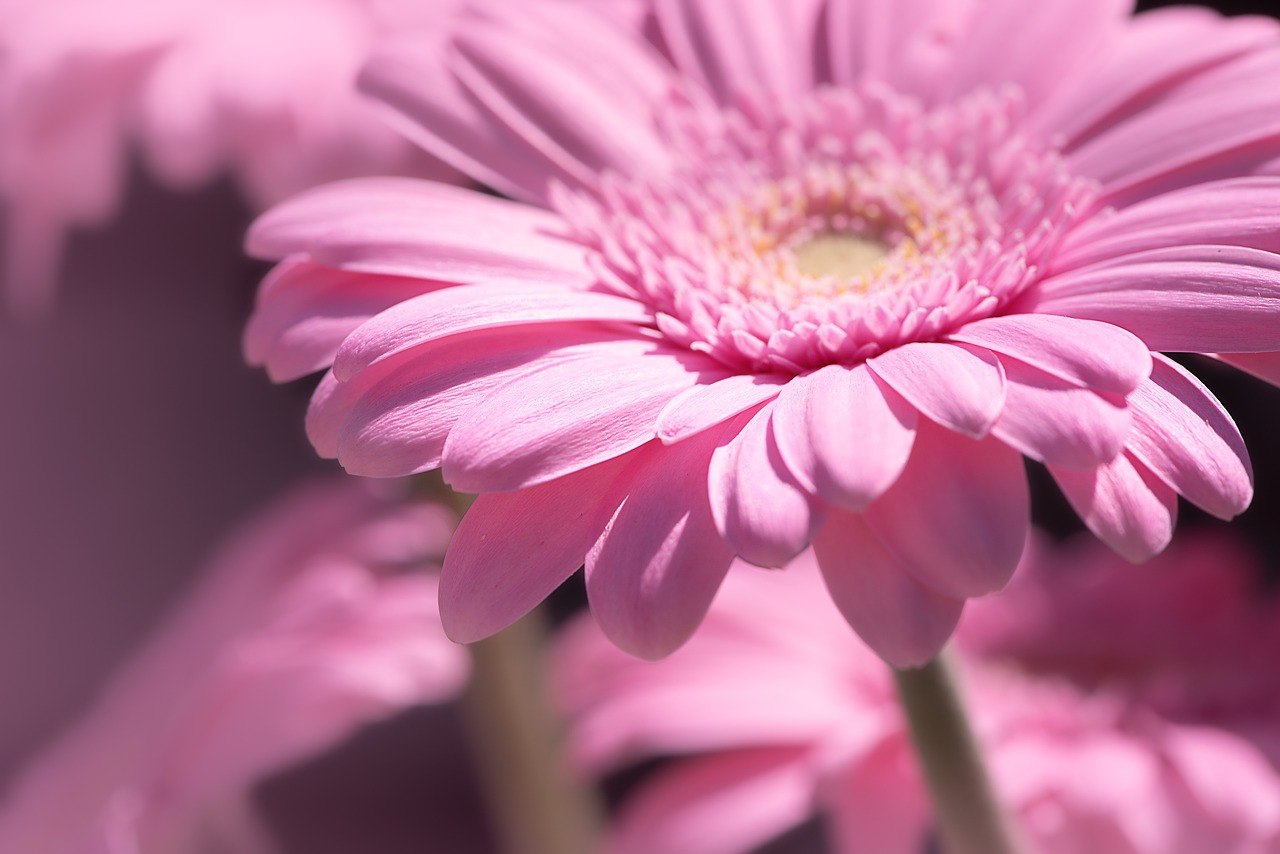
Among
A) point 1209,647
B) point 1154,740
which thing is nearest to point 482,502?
point 1154,740

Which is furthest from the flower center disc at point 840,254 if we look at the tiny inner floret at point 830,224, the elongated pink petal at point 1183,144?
the elongated pink petal at point 1183,144

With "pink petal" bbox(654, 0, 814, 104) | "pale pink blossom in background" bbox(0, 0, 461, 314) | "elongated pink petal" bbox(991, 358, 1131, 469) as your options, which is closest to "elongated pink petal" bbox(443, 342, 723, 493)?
"elongated pink petal" bbox(991, 358, 1131, 469)

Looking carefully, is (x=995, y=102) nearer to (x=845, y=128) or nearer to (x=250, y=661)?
(x=845, y=128)

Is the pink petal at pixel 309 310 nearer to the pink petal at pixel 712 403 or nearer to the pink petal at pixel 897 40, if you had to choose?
the pink petal at pixel 712 403

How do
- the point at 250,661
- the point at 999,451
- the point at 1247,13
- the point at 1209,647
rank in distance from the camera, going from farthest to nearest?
the point at 1247,13 < the point at 1209,647 < the point at 250,661 < the point at 999,451

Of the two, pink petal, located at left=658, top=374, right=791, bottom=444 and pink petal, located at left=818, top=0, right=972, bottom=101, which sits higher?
pink petal, located at left=818, top=0, right=972, bottom=101

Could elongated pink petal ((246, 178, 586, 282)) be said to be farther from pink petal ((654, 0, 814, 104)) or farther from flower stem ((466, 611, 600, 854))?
flower stem ((466, 611, 600, 854))
